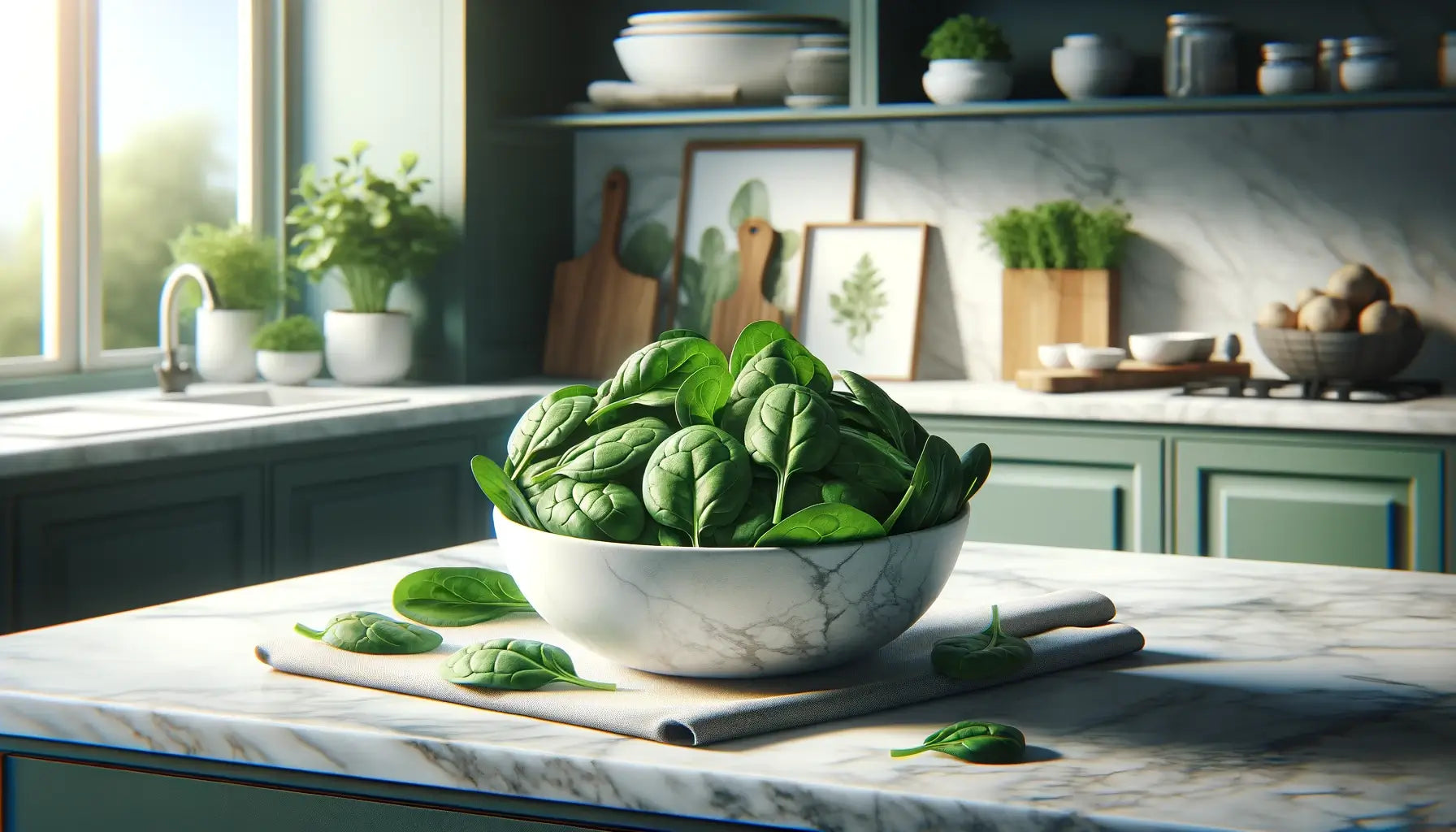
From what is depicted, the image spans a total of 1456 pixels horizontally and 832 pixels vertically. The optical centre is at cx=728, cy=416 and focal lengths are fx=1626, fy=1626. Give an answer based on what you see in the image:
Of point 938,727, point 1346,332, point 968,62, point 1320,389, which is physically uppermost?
point 968,62

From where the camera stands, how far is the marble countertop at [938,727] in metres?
0.82

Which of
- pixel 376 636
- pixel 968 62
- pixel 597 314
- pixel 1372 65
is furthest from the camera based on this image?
pixel 597 314

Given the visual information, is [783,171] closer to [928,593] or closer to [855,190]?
[855,190]

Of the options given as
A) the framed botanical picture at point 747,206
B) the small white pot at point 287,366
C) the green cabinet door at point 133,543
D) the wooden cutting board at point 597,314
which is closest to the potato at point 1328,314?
the framed botanical picture at point 747,206

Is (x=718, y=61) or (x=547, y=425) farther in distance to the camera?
(x=718, y=61)

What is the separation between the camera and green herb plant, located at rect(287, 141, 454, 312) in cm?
352

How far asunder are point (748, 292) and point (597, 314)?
0.38 m

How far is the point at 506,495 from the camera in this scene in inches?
40.3

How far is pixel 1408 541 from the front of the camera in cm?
285

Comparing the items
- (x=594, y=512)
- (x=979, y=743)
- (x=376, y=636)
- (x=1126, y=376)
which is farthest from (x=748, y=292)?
(x=979, y=743)

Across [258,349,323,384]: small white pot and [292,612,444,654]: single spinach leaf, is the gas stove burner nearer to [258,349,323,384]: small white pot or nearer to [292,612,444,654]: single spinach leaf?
[258,349,323,384]: small white pot

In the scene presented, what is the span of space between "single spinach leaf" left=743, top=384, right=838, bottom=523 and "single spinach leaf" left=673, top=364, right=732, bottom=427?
0.15 ft

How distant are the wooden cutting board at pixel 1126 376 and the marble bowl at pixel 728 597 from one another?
87.4 inches

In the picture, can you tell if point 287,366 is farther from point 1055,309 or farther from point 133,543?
point 1055,309
